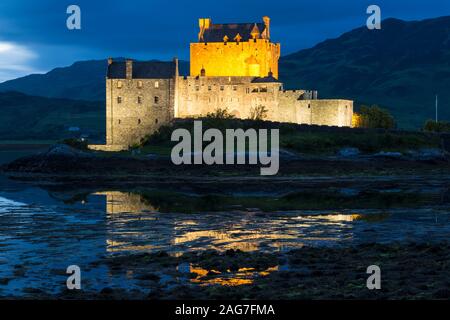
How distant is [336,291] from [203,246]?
7.70 meters

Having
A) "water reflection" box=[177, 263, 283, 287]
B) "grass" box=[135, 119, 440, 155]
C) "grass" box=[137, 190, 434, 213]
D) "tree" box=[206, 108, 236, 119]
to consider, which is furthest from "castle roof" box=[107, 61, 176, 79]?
"water reflection" box=[177, 263, 283, 287]

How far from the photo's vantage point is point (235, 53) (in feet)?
289

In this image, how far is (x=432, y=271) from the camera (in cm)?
1820

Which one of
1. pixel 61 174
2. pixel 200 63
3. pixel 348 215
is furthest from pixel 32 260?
pixel 200 63

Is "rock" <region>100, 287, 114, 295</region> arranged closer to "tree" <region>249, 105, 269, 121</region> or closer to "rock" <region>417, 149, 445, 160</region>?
"rock" <region>417, 149, 445, 160</region>

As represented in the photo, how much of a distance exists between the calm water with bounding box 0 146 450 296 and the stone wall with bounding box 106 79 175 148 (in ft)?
123

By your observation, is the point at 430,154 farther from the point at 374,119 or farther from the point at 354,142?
the point at 374,119

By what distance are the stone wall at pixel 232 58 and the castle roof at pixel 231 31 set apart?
119 centimetres

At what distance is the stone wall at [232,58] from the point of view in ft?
288

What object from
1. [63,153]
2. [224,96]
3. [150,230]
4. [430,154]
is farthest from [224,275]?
[224,96]

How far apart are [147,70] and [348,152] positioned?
24.4m

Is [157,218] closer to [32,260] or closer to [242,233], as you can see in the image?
[242,233]

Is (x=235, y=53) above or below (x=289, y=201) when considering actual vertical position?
above

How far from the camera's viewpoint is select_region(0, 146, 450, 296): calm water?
20.0 meters
